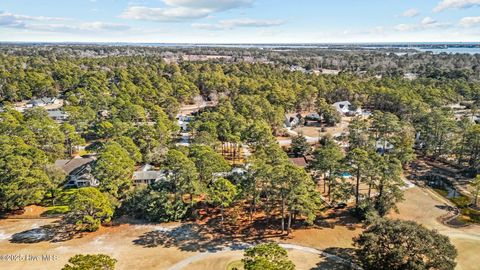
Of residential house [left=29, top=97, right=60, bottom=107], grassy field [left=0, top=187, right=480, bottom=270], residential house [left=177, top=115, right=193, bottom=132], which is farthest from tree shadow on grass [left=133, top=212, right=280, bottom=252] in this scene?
residential house [left=29, top=97, right=60, bottom=107]

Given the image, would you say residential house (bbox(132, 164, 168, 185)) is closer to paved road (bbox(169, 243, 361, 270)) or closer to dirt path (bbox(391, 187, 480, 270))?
paved road (bbox(169, 243, 361, 270))

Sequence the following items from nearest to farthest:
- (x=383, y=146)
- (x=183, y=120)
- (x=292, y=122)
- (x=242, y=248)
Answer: (x=242, y=248)
(x=383, y=146)
(x=292, y=122)
(x=183, y=120)

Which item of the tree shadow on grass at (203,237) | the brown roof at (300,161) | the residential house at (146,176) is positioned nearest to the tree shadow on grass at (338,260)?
the tree shadow on grass at (203,237)

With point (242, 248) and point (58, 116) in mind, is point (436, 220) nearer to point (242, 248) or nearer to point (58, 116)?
point (242, 248)

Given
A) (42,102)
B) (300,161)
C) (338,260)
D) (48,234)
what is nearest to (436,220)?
(338,260)

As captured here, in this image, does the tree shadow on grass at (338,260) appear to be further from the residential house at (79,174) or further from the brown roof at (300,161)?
the residential house at (79,174)

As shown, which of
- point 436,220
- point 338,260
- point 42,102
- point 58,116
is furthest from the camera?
point 42,102

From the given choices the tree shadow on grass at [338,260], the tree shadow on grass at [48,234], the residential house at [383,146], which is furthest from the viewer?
the residential house at [383,146]

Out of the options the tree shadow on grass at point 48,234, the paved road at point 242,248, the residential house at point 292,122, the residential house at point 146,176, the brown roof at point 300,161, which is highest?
the residential house at point 292,122
